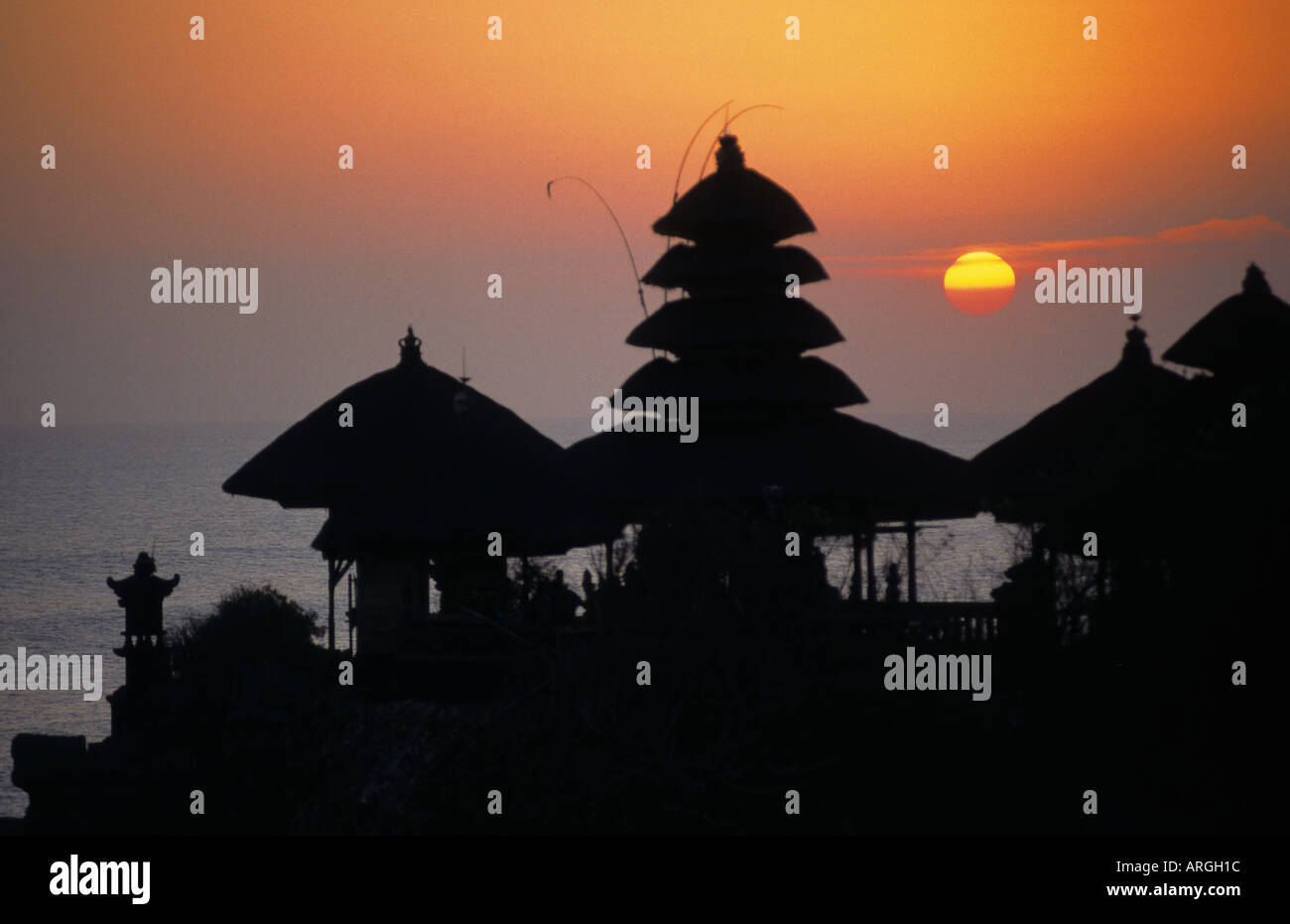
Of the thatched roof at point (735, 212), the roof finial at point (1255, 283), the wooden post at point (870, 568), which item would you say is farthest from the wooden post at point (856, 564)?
the roof finial at point (1255, 283)

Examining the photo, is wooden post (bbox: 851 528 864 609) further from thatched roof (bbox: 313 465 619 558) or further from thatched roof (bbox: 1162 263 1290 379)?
thatched roof (bbox: 1162 263 1290 379)

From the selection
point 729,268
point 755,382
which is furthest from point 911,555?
point 729,268

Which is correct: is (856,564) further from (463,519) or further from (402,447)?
(402,447)

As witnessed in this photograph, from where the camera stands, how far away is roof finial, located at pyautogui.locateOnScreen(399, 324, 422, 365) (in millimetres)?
31688

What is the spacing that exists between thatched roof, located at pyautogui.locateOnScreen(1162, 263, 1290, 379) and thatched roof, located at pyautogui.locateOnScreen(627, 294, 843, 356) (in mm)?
5808

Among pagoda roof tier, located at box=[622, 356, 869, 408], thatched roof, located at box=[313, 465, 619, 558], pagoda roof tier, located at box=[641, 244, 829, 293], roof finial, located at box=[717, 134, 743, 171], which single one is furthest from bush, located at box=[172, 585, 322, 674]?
roof finial, located at box=[717, 134, 743, 171]

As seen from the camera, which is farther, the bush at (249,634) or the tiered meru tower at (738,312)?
the bush at (249,634)

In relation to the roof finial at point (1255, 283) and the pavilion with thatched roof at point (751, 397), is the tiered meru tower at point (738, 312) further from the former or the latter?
the roof finial at point (1255, 283)

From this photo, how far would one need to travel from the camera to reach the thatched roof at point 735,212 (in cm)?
2861

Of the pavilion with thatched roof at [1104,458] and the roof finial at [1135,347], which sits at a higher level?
the roof finial at [1135,347]

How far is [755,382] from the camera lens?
27.6m

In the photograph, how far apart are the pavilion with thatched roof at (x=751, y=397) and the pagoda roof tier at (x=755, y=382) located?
28 mm
